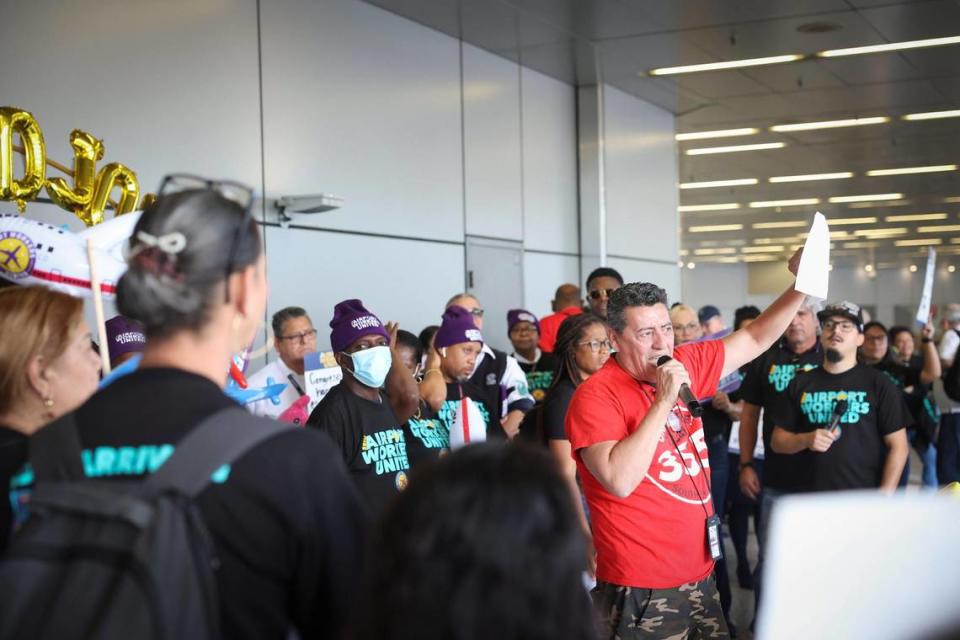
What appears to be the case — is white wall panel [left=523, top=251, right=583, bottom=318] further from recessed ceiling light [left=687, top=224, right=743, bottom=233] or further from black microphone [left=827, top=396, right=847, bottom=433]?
recessed ceiling light [left=687, top=224, right=743, bottom=233]

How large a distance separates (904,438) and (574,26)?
16.1 feet

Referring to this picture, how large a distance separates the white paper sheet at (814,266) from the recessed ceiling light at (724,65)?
6797 millimetres

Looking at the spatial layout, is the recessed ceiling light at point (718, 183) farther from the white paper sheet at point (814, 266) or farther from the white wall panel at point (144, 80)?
the white paper sheet at point (814, 266)

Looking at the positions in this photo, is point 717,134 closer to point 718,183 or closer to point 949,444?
point 718,183

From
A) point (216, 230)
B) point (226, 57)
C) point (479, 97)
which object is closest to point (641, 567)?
point (216, 230)

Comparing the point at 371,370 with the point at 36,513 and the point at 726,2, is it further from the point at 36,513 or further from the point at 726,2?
the point at 726,2

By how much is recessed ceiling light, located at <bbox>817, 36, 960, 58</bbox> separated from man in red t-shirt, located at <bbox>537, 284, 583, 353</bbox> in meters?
3.57

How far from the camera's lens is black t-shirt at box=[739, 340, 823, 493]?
4.52 metres

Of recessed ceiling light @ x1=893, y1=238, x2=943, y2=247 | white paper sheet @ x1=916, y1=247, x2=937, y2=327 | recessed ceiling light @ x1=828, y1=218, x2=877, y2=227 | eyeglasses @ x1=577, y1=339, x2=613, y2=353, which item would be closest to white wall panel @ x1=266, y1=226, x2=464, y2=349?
eyeglasses @ x1=577, y1=339, x2=613, y2=353

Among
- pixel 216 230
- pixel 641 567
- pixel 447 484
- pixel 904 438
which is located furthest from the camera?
pixel 904 438

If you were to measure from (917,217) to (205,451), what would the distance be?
23.4 m

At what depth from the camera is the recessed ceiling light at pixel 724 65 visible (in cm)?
924

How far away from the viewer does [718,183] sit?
17281mm

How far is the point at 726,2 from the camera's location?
7.49 m
